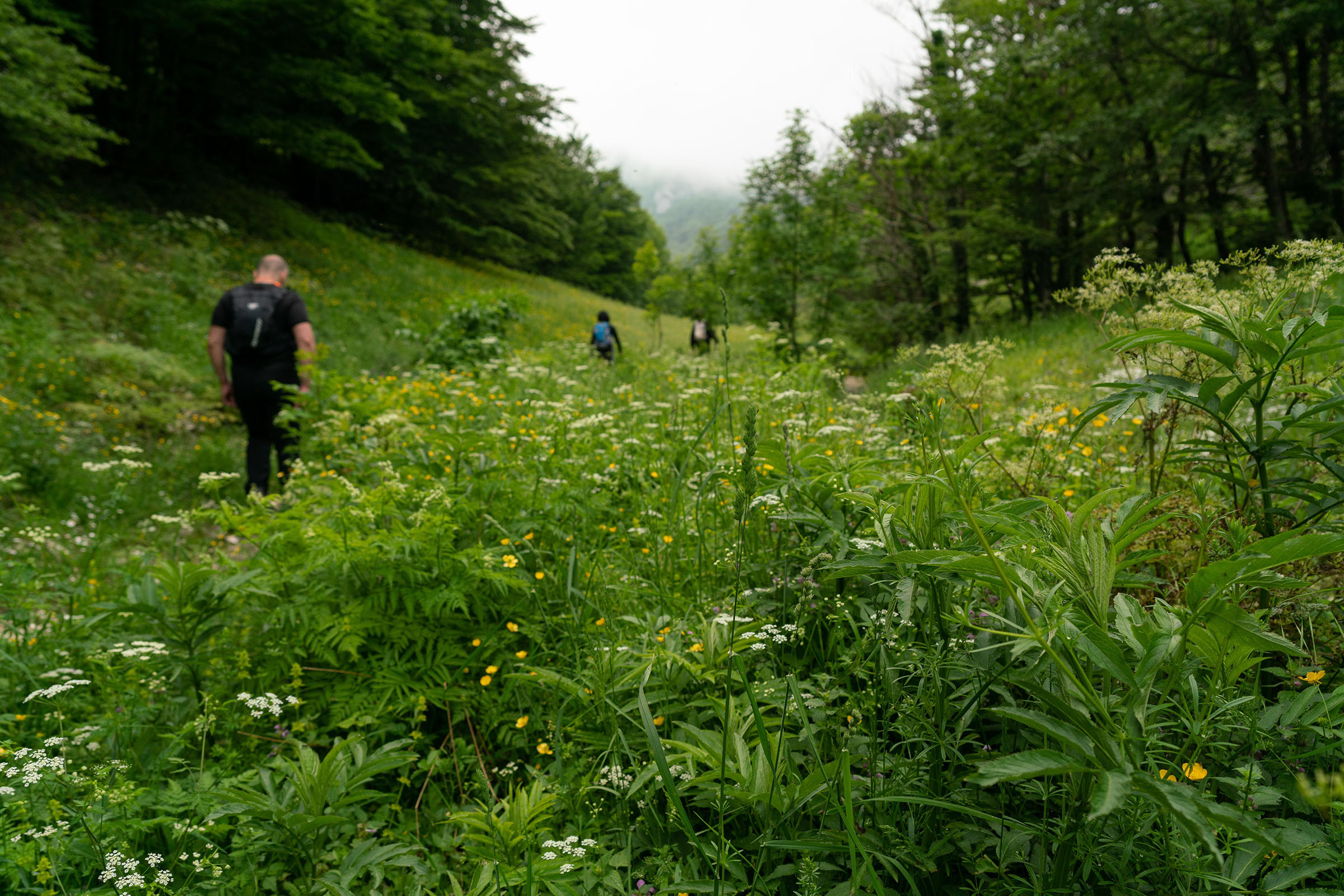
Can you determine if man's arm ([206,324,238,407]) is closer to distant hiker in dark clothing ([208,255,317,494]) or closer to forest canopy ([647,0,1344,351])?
distant hiker in dark clothing ([208,255,317,494])

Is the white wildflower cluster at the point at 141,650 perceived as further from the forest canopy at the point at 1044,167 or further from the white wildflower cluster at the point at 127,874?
the forest canopy at the point at 1044,167

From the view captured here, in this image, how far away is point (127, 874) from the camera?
155cm

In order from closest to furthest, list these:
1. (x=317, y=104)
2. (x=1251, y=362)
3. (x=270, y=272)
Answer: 1. (x=1251, y=362)
2. (x=270, y=272)
3. (x=317, y=104)

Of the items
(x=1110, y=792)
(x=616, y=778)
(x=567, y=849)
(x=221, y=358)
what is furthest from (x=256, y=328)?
(x=1110, y=792)

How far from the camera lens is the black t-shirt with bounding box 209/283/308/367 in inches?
222

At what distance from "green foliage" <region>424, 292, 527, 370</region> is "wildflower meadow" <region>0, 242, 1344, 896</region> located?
668 cm

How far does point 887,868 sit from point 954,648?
520mm

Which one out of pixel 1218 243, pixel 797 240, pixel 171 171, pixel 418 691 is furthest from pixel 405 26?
pixel 418 691

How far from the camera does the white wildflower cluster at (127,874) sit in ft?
4.50

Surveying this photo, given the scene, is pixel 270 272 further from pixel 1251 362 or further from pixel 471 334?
pixel 1251 362

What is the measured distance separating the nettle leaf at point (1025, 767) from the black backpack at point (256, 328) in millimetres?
6387

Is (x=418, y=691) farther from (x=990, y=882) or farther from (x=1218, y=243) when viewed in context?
(x=1218, y=243)

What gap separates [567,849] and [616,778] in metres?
0.29

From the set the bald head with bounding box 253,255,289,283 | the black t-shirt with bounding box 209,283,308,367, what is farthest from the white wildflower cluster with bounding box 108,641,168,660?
the bald head with bounding box 253,255,289,283
